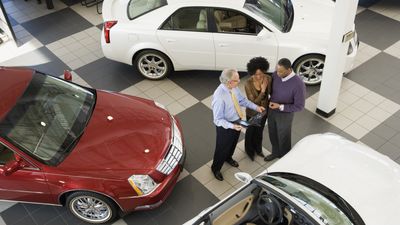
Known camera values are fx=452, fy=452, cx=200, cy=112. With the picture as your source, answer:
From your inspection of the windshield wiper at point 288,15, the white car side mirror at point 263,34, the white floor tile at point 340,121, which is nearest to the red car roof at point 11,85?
the white car side mirror at point 263,34

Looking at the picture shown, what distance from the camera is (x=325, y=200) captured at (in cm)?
424

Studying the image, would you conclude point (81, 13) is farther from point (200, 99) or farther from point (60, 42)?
point (200, 99)

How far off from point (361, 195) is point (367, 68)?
12.1 ft

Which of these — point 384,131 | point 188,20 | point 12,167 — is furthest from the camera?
point 188,20

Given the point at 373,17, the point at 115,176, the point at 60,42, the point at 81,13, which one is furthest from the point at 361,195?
the point at 81,13

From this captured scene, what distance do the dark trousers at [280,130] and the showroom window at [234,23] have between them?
1765mm

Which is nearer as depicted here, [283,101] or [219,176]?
[283,101]

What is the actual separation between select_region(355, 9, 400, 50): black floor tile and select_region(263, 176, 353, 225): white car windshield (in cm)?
452

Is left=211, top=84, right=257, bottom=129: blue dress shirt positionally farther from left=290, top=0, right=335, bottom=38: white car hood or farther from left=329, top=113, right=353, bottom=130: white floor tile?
left=290, top=0, right=335, bottom=38: white car hood

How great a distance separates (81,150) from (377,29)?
5970mm

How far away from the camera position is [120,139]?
5.23 meters

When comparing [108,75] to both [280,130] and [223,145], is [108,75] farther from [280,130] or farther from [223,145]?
[280,130]

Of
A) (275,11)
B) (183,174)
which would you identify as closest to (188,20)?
(275,11)

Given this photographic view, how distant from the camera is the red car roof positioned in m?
5.12
